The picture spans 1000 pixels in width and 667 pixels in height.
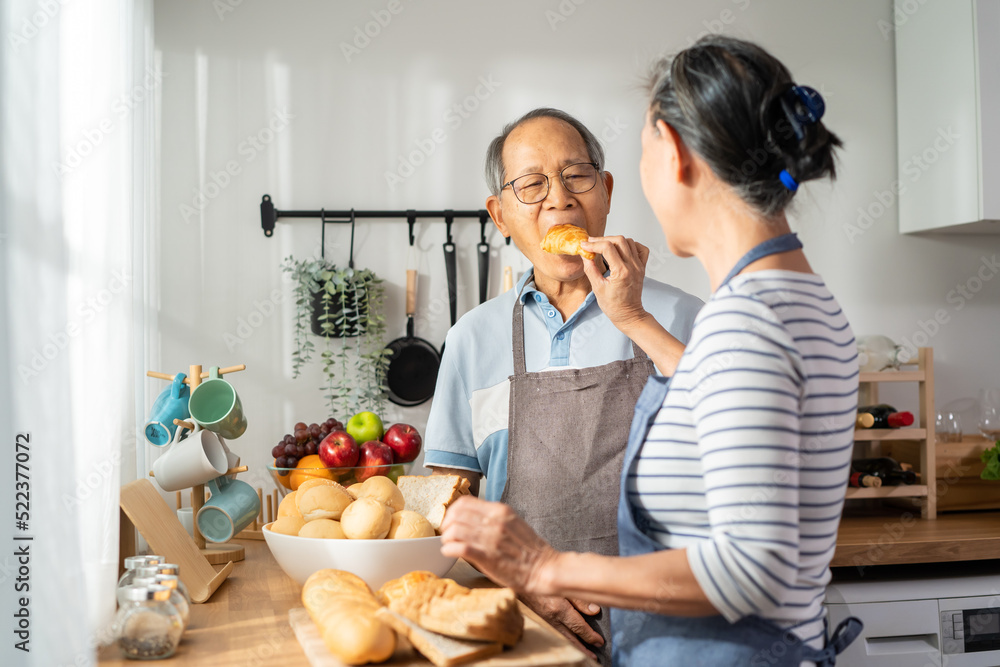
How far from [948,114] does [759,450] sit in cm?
237

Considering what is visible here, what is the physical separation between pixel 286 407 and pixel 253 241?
1.68ft

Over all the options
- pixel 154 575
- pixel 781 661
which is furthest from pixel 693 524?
pixel 154 575

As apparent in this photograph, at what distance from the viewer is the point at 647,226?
8.52ft

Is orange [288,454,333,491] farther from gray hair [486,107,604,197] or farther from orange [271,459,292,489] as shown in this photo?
gray hair [486,107,604,197]

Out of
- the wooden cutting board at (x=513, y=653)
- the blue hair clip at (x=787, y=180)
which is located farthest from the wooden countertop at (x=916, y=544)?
the blue hair clip at (x=787, y=180)

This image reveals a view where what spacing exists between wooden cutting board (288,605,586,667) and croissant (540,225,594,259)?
0.69 metres

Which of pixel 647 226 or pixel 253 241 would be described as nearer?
pixel 253 241

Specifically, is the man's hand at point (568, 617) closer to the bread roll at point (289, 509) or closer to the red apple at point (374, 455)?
the bread roll at point (289, 509)

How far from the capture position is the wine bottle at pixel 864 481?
2.35 metres

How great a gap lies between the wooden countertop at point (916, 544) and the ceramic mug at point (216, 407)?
5.18 feet

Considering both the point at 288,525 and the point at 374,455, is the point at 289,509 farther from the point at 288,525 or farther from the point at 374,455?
the point at 374,455

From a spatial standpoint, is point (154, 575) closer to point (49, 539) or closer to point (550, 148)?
point (49, 539)

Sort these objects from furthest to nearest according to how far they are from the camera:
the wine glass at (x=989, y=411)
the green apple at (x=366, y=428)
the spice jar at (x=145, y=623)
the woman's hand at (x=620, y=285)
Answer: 1. the wine glass at (x=989, y=411)
2. the green apple at (x=366, y=428)
3. the woman's hand at (x=620, y=285)
4. the spice jar at (x=145, y=623)

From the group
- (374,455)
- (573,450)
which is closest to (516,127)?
(573,450)
